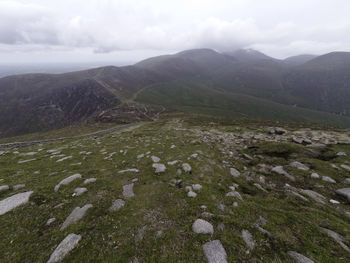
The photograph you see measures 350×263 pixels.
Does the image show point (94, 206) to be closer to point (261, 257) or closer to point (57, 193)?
point (57, 193)

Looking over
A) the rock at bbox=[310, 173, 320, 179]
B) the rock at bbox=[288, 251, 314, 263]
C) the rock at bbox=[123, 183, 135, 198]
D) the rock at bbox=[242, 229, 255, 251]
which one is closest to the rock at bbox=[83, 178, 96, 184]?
the rock at bbox=[123, 183, 135, 198]

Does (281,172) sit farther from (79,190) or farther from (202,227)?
(79,190)

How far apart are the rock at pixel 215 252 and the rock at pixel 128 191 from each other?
16.8ft

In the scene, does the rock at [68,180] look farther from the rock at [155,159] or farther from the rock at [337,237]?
the rock at [337,237]

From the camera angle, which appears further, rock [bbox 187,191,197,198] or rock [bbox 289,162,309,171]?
rock [bbox 289,162,309,171]

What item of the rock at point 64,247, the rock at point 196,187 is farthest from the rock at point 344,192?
the rock at point 64,247

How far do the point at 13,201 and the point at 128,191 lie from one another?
6.26m

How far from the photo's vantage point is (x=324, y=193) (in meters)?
9.85

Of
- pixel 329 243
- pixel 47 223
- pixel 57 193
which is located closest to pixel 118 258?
pixel 47 223

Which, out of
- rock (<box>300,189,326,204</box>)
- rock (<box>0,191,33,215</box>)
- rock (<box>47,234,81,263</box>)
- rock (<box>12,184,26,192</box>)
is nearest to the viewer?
rock (<box>47,234,81,263</box>)

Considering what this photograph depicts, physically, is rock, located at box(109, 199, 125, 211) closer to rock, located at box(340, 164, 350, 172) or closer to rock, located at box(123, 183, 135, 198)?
rock, located at box(123, 183, 135, 198)

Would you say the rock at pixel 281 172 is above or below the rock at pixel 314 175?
below

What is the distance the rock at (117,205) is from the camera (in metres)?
7.58

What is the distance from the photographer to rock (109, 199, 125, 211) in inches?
299
